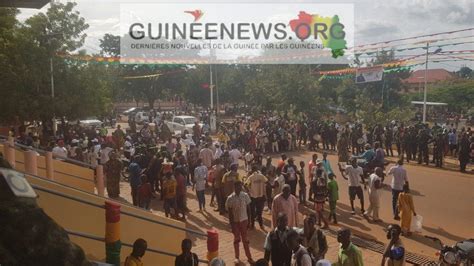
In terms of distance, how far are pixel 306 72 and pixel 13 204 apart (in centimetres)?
2813

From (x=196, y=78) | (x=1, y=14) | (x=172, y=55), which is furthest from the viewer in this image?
(x=196, y=78)

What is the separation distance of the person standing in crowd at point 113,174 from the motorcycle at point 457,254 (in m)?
8.24

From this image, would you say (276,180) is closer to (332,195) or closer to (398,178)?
(332,195)

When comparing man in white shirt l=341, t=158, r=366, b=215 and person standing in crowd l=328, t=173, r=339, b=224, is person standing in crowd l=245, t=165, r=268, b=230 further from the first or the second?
man in white shirt l=341, t=158, r=366, b=215

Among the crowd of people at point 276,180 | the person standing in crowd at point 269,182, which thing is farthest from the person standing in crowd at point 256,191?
the person standing in crowd at point 269,182

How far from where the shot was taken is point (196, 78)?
47.3 m

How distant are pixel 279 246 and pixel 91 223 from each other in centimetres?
263

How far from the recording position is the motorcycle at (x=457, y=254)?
5.67 metres

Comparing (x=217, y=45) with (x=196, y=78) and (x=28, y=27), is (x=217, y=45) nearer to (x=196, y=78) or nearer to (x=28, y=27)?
(x=28, y=27)

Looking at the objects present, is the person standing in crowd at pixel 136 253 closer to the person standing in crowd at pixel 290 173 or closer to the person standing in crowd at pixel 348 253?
the person standing in crowd at pixel 348 253

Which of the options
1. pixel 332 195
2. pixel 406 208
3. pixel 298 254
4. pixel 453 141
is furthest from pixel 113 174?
pixel 453 141

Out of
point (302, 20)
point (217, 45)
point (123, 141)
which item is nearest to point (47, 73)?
point (123, 141)

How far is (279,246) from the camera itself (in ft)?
19.6

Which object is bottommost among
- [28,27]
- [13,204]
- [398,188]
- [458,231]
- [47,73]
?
[458,231]
